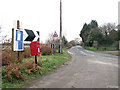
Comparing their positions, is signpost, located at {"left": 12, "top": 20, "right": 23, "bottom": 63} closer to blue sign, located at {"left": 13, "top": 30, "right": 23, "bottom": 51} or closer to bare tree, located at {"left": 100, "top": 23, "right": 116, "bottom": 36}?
blue sign, located at {"left": 13, "top": 30, "right": 23, "bottom": 51}

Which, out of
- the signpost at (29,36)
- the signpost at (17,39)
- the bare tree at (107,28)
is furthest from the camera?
the bare tree at (107,28)

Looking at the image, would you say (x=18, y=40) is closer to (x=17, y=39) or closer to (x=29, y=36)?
(x=17, y=39)

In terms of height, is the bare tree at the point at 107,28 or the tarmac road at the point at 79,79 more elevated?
the bare tree at the point at 107,28

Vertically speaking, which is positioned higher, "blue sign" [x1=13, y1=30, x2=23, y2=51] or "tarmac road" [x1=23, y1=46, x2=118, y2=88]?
"blue sign" [x1=13, y1=30, x2=23, y2=51]

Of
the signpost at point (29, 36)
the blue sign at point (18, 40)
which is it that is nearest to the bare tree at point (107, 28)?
the signpost at point (29, 36)

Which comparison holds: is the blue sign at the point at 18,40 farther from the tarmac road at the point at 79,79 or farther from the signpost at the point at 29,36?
the tarmac road at the point at 79,79

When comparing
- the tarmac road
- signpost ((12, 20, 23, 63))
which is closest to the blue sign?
signpost ((12, 20, 23, 63))

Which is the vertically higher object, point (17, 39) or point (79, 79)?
point (17, 39)

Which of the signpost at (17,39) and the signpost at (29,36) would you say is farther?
the signpost at (29,36)

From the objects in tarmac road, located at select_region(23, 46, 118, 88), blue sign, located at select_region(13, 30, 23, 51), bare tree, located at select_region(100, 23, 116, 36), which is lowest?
tarmac road, located at select_region(23, 46, 118, 88)

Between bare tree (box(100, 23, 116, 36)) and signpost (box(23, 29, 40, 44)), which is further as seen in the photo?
bare tree (box(100, 23, 116, 36))

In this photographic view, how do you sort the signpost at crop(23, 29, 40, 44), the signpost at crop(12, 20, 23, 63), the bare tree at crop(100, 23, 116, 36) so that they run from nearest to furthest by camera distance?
the signpost at crop(12, 20, 23, 63), the signpost at crop(23, 29, 40, 44), the bare tree at crop(100, 23, 116, 36)

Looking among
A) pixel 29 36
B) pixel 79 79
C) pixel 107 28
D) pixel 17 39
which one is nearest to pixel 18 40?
pixel 17 39

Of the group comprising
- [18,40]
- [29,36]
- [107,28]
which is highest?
[107,28]
